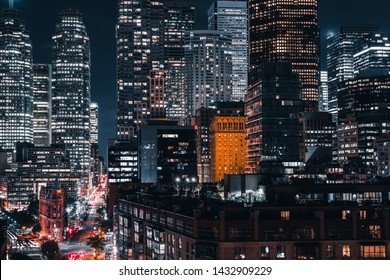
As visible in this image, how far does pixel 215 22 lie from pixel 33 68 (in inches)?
1548

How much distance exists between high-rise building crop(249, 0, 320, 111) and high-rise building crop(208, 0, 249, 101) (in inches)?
883

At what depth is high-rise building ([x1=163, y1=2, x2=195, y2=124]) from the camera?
389 feet

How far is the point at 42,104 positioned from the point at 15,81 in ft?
38.9

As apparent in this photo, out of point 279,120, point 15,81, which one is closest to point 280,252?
point 279,120

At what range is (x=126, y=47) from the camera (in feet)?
374

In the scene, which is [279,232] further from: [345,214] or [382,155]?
[382,155]

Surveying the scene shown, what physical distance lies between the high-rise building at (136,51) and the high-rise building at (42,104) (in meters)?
16.9

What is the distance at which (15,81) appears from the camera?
108 m

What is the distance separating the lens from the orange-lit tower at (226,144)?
74.4 m

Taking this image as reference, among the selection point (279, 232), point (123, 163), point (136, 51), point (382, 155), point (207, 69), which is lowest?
point (279, 232)

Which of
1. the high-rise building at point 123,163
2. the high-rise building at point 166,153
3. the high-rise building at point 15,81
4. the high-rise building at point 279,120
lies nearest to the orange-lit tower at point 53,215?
the high-rise building at point 279,120

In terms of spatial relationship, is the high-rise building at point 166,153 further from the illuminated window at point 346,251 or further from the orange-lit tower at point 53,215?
the illuminated window at point 346,251

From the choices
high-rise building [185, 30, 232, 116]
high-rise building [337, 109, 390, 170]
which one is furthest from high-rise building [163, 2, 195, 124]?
high-rise building [337, 109, 390, 170]

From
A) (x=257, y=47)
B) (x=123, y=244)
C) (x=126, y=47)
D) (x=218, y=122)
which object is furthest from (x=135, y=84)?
(x=123, y=244)
